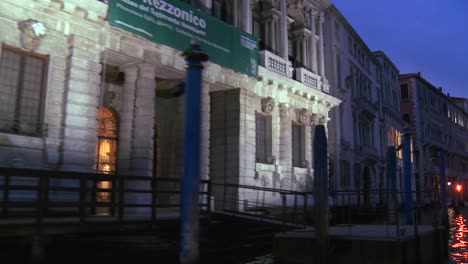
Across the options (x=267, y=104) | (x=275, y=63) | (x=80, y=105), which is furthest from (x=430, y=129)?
(x=80, y=105)

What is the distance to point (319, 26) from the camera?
25453 millimetres

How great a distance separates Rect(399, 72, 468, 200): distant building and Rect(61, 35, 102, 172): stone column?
4001 cm

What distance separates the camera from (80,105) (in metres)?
12.2

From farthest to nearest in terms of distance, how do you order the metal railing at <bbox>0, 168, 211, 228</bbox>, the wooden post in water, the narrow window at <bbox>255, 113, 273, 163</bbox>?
the narrow window at <bbox>255, 113, 273, 163</bbox>
the wooden post in water
the metal railing at <bbox>0, 168, 211, 228</bbox>

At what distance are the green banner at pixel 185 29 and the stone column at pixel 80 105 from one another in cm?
127

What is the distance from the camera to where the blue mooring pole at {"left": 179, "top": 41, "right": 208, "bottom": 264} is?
267 inches

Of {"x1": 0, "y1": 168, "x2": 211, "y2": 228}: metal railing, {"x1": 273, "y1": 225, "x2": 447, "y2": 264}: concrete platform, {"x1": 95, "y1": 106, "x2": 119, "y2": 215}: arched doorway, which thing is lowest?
{"x1": 273, "y1": 225, "x2": 447, "y2": 264}: concrete platform

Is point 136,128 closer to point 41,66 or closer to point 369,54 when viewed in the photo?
point 41,66

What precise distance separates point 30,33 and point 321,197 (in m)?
8.17

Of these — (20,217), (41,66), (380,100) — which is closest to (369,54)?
(380,100)

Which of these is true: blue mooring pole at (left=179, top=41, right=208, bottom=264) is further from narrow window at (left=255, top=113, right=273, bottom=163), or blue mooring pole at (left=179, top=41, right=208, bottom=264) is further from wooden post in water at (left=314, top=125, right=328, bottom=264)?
narrow window at (left=255, top=113, right=273, bottom=163)

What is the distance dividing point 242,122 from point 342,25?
55.5 ft

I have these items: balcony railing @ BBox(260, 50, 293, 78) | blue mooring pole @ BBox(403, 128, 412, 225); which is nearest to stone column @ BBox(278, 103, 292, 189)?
balcony railing @ BBox(260, 50, 293, 78)

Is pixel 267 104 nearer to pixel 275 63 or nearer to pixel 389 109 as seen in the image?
pixel 275 63
